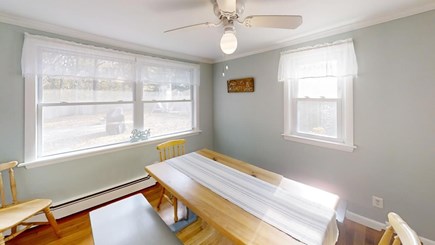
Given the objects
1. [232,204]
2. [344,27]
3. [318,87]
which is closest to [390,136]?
[318,87]

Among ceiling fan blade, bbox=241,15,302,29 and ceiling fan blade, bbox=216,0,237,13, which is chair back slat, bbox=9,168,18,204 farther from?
ceiling fan blade, bbox=241,15,302,29

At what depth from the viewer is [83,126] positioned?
7.50 feet

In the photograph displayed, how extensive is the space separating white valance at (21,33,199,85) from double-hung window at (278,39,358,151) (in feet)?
6.33

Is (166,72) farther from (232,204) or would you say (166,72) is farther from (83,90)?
(232,204)

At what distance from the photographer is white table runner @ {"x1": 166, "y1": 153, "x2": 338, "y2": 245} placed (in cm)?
91

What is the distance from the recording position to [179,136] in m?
3.17

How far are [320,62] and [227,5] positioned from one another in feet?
4.93

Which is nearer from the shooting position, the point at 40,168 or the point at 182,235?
the point at 182,235

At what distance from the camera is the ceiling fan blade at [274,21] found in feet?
4.01

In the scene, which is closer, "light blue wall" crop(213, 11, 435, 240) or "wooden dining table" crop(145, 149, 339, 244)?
"wooden dining table" crop(145, 149, 339, 244)

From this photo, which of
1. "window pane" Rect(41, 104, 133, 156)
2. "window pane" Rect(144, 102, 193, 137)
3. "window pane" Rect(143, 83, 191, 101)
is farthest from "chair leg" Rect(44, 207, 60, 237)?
"window pane" Rect(143, 83, 191, 101)

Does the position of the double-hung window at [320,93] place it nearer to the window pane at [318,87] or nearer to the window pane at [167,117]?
the window pane at [318,87]

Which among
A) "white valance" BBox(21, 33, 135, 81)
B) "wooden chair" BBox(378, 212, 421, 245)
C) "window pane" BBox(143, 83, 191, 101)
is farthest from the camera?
"window pane" BBox(143, 83, 191, 101)

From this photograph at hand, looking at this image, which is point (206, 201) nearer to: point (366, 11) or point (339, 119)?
point (339, 119)
